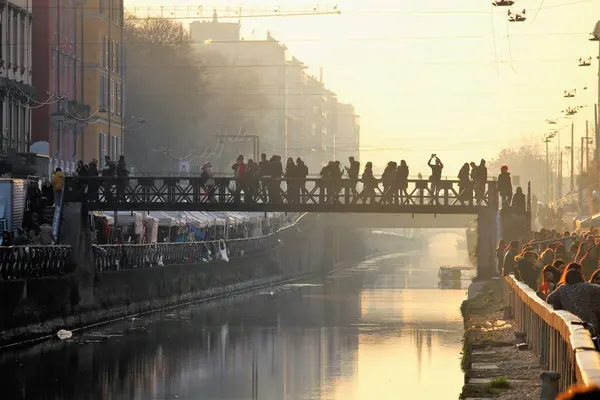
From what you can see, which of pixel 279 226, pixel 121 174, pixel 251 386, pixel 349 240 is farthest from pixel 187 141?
pixel 251 386

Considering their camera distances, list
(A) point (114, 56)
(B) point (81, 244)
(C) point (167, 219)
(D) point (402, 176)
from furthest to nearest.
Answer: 1. (A) point (114, 56)
2. (C) point (167, 219)
3. (D) point (402, 176)
4. (B) point (81, 244)

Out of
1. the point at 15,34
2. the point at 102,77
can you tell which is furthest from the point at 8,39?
the point at 102,77

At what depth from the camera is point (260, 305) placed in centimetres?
7912

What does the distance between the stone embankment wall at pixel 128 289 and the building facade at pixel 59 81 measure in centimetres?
1034

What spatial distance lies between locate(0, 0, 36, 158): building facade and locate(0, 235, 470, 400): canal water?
36.2 ft

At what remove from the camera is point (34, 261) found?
50.8 meters

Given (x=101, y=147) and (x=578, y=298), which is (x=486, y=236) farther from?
(x=578, y=298)

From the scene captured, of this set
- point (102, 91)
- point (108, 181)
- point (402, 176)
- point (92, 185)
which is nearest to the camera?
point (92, 185)

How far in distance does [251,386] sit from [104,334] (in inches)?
594

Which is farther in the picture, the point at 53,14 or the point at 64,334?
the point at 53,14

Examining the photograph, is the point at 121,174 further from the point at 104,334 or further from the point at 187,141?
the point at 187,141

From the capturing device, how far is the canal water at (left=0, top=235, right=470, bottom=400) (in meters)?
38.5

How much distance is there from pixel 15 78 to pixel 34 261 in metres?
25.1

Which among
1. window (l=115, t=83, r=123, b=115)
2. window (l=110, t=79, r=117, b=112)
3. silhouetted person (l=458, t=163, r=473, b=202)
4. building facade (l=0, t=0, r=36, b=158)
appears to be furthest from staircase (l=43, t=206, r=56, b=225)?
window (l=115, t=83, r=123, b=115)
